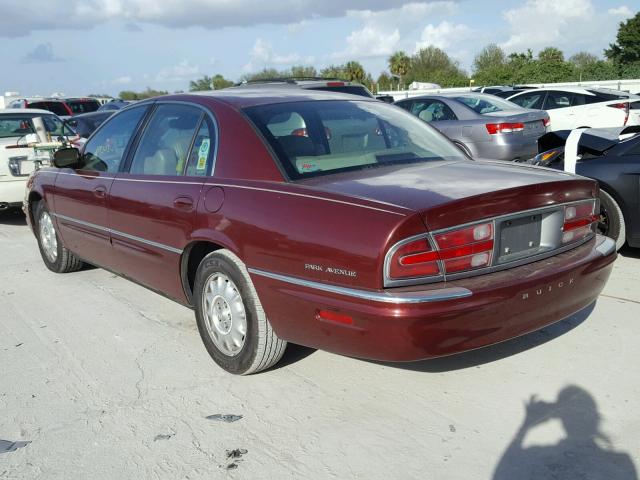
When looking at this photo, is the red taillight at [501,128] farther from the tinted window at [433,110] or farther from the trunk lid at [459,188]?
the trunk lid at [459,188]

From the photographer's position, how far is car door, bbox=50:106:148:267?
4.86 metres

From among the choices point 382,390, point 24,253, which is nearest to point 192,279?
point 382,390

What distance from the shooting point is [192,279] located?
13.5 feet

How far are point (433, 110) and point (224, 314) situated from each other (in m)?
8.66

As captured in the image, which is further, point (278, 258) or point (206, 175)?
point (206, 175)

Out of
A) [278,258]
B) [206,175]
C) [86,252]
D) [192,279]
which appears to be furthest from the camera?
[86,252]

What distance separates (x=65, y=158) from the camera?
5.28m

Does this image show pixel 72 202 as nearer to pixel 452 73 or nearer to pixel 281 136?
pixel 281 136

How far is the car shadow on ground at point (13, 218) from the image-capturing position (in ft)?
31.1

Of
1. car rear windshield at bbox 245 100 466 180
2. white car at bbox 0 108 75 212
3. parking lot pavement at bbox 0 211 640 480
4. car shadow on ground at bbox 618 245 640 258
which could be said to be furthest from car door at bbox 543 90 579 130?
car rear windshield at bbox 245 100 466 180

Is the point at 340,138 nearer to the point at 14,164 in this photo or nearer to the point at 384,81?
the point at 14,164

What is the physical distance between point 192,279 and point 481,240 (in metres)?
1.91

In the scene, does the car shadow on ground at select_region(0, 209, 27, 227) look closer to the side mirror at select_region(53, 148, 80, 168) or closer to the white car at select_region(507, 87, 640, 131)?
the side mirror at select_region(53, 148, 80, 168)

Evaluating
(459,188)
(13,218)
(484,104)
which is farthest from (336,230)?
(484,104)
